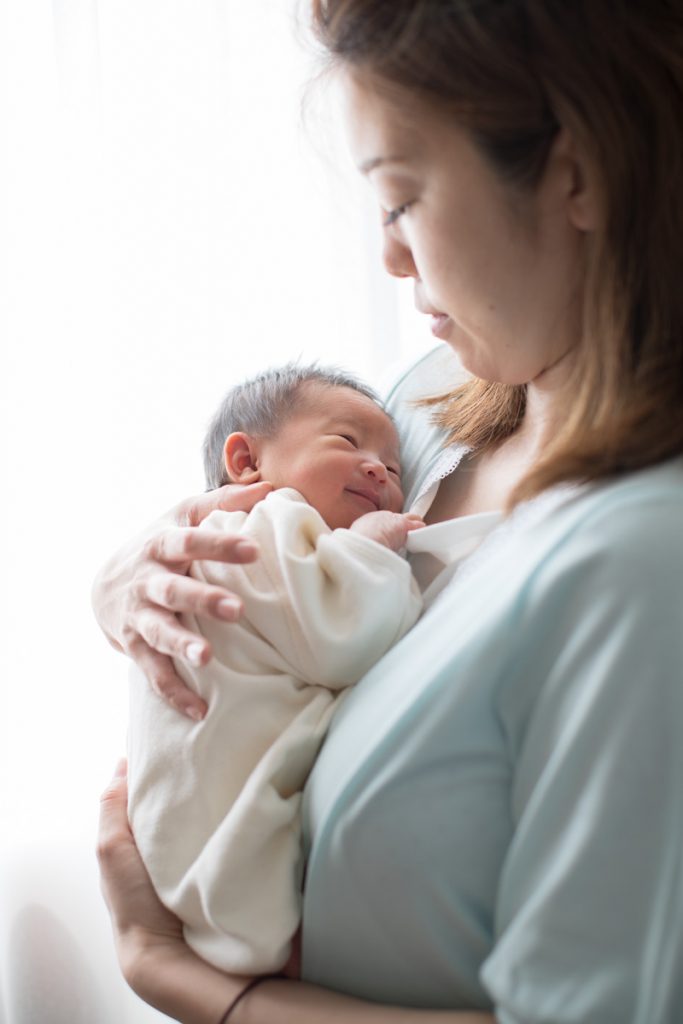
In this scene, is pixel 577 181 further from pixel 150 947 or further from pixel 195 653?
pixel 150 947

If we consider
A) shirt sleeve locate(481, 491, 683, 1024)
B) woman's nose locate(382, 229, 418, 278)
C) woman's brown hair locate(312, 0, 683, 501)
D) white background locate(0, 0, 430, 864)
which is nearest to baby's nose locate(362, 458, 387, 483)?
woman's nose locate(382, 229, 418, 278)

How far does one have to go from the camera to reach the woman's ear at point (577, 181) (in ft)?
3.05

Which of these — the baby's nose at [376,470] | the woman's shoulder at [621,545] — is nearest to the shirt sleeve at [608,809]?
the woman's shoulder at [621,545]

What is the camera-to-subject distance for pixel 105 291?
82.4 inches

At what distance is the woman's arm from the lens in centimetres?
93

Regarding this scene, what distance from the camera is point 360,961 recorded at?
957 mm

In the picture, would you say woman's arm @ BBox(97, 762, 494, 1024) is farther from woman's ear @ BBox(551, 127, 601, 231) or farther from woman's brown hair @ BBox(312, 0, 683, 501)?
woman's ear @ BBox(551, 127, 601, 231)

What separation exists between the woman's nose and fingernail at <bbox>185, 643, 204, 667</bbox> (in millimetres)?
454

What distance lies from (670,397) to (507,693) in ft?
1.00

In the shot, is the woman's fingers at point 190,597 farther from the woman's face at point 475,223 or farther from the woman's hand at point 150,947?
the woman's face at point 475,223

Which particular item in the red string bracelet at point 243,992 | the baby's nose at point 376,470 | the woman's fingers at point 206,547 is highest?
the woman's fingers at point 206,547

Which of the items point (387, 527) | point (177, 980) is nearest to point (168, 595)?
point (387, 527)

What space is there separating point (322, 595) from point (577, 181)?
49cm

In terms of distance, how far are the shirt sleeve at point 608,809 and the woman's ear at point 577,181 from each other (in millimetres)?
295
